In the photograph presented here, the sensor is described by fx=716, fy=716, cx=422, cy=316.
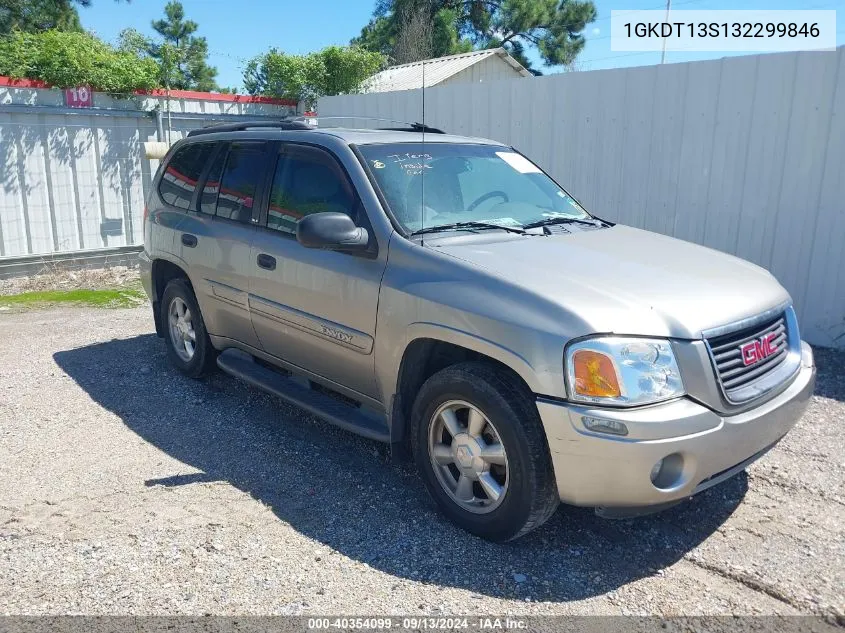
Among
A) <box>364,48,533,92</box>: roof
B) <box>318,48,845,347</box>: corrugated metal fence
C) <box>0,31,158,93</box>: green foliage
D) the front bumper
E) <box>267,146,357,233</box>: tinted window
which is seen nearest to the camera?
the front bumper

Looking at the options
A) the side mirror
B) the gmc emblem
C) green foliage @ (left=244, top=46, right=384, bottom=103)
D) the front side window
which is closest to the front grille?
the gmc emblem

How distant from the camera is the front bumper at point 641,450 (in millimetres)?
2957

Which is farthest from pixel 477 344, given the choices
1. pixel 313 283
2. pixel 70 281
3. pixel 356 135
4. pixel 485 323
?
pixel 70 281

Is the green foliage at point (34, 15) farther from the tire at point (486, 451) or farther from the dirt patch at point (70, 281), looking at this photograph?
the tire at point (486, 451)

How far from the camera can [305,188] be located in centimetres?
450

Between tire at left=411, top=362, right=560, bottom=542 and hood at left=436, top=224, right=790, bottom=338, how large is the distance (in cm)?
49

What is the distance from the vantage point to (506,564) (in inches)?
131

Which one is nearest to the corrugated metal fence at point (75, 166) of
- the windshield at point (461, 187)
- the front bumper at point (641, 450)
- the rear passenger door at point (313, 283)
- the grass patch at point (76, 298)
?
the grass patch at point (76, 298)

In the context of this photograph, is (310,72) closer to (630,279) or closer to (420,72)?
(420,72)

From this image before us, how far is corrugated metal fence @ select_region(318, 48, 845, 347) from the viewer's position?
6391mm

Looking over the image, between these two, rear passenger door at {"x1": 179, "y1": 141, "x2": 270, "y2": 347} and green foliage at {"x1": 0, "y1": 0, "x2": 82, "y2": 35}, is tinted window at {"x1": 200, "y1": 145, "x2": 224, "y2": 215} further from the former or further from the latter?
green foliage at {"x1": 0, "y1": 0, "x2": 82, "y2": 35}

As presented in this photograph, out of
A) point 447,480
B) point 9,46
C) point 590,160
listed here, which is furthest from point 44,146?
point 447,480

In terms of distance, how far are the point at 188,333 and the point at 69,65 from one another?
619 centimetres

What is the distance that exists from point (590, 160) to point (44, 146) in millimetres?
7045
